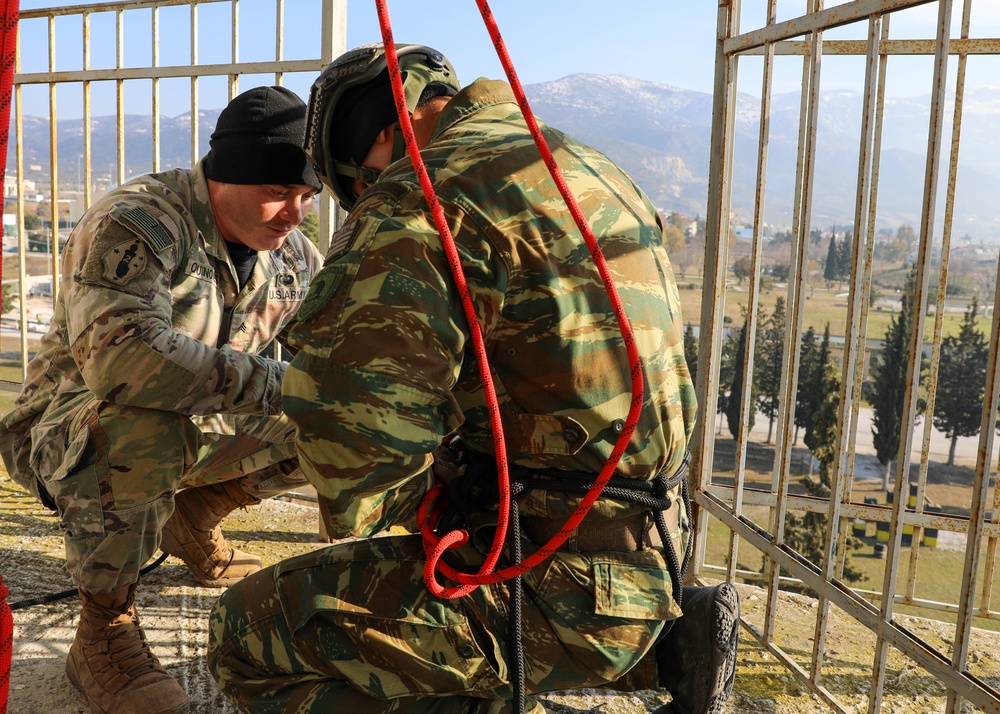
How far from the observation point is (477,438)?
5.54 ft

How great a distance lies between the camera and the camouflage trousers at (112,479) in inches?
85.5

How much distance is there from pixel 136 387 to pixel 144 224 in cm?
46

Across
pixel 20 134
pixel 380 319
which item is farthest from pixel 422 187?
pixel 20 134

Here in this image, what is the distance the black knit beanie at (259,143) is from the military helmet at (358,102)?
21.1 inches

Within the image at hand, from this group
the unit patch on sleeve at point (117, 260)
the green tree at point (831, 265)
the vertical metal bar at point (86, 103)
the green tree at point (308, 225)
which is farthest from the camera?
the green tree at point (831, 265)

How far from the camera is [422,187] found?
4.66ft

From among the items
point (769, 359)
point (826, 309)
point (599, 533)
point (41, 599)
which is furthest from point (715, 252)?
point (826, 309)

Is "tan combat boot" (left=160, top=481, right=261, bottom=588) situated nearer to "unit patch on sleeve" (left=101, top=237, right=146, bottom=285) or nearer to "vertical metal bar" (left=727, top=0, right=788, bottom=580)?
"unit patch on sleeve" (left=101, top=237, right=146, bottom=285)

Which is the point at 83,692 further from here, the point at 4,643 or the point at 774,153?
the point at 774,153

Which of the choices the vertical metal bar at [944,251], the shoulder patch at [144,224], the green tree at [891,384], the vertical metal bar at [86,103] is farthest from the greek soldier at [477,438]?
the green tree at [891,384]

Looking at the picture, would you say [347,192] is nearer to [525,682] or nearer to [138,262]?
[138,262]

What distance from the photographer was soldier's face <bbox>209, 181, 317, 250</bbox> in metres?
2.48

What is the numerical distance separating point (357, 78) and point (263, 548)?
79.7 inches

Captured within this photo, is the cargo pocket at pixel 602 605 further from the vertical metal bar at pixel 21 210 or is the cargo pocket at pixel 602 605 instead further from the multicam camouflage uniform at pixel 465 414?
the vertical metal bar at pixel 21 210
